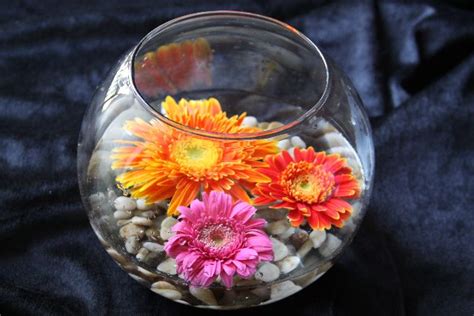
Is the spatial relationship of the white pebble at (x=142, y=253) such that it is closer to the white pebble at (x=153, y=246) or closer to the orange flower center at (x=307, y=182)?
the white pebble at (x=153, y=246)

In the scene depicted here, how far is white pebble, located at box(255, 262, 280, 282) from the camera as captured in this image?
525 mm

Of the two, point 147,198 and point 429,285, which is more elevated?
point 147,198

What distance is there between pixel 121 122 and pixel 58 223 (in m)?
0.15

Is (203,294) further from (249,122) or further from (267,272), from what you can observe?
(249,122)

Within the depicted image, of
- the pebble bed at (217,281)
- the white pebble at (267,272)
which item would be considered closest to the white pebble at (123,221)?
the pebble bed at (217,281)

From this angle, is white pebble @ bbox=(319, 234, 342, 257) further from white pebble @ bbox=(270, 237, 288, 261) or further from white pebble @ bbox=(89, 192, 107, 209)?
white pebble @ bbox=(89, 192, 107, 209)

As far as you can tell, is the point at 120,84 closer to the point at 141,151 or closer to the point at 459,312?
the point at 141,151

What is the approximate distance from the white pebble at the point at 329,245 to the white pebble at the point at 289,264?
0.08 feet

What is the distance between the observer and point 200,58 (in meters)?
0.69

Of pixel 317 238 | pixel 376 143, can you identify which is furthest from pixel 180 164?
pixel 376 143

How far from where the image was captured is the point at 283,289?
0.55m

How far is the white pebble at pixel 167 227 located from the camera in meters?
0.53

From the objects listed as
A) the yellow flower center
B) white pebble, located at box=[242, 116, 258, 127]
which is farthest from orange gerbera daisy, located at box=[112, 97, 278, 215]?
white pebble, located at box=[242, 116, 258, 127]

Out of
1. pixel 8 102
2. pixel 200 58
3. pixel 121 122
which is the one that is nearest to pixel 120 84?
pixel 121 122
